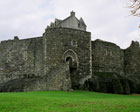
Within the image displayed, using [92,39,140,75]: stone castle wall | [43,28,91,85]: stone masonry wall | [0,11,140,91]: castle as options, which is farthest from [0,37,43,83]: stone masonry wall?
[92,39,140,75]: stone castle wall

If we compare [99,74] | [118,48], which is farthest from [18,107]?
[118,48]

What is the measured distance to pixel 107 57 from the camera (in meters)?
44.4

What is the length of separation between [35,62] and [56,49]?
15.1 ft

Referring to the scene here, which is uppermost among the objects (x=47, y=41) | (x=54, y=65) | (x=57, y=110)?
(x=47, y=41)

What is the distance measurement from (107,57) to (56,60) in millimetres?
10587

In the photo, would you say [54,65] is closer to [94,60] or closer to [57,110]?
[94,60]

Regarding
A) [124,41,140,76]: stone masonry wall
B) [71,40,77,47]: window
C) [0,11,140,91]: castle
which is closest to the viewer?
[0,11,140,91]: castle

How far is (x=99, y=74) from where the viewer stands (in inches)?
1638

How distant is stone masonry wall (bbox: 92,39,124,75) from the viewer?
4266cm

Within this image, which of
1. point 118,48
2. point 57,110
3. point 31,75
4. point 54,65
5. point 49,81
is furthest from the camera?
point 118,48

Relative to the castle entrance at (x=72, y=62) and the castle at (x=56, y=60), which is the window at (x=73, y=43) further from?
the castle entrance at (x=72, y=62)

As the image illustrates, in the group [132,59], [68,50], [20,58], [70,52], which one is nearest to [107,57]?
[132,59]

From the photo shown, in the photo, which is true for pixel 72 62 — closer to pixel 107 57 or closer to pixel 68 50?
pixel 68 50

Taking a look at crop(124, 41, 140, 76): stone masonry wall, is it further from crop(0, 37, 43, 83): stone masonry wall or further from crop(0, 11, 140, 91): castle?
crop(0, 37, 43, 83): stone masonry wall
